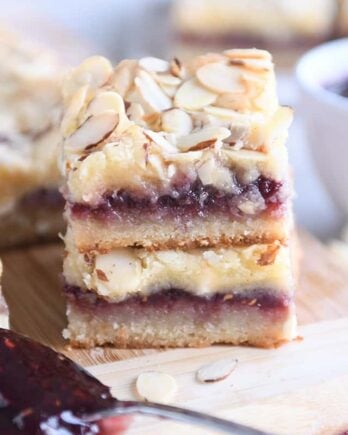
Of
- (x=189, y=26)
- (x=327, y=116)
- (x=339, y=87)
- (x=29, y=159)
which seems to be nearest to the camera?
(x=29, y=159)

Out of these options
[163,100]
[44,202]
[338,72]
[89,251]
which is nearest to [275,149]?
[163,100]

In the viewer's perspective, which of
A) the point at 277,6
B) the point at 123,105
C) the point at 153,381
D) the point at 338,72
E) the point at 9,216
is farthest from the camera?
the point at 277,6

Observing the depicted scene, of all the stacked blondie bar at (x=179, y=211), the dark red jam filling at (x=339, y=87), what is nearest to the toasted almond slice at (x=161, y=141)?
the stacked blondie bar at (x=179, y=211)

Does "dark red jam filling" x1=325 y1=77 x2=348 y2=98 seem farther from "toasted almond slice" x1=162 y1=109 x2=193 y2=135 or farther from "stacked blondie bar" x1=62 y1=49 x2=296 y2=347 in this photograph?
"toasted almond slice" x1=162 y1=109 x2=193 y2=135

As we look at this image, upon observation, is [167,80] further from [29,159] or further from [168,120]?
[29,159]

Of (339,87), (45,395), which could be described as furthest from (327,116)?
(45,395)

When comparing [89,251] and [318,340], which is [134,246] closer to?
[89,251]

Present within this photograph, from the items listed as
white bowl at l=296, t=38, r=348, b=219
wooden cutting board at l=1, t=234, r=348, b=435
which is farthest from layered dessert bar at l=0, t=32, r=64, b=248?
white bowl at l=296, t=38, r=348, b=219

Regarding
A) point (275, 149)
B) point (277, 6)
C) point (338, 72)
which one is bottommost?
point (277, 6)
